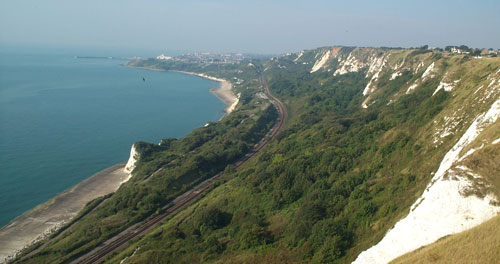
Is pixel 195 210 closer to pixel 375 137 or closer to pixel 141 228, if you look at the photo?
pixel 141 228

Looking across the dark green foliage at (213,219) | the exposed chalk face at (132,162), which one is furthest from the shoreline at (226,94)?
the dark green foliage at (213,219)

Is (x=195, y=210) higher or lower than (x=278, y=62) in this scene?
lower

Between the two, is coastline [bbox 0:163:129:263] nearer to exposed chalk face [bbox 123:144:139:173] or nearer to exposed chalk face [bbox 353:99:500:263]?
exposed chalk face [bbox 123:144:139:173]

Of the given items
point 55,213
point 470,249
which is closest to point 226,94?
point 55,213

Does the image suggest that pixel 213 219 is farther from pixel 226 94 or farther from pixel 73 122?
pixel 226 94

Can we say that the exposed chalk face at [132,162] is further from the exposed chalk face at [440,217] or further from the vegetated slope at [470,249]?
the vegetated slope at [470,249]

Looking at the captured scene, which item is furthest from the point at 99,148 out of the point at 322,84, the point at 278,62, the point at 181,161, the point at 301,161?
the point at 278,62
